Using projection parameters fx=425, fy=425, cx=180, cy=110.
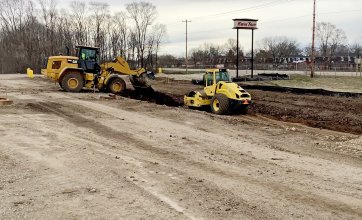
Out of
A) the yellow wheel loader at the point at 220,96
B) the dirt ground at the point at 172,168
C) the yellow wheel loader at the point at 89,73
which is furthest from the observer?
the yellow wheel loader at the point at 89,73

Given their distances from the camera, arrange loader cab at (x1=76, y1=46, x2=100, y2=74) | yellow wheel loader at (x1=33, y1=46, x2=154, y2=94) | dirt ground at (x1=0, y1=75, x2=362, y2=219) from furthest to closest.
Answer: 1. loader cab at (x1=76, y1=46, x2=100, y2=74)
2. yellow wheel loader at (x1=33, y1=46, x2=154, y2=94)
3. dirt ground at (x1=0, y1=75, x2=362, y2=219)

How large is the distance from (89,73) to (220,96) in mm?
11278

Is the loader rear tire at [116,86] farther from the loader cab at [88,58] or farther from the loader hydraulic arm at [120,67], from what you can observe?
the loader cab at [88,58]

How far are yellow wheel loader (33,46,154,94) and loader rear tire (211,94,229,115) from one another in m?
8.30

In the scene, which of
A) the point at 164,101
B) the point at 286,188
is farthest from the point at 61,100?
the point at 286,188

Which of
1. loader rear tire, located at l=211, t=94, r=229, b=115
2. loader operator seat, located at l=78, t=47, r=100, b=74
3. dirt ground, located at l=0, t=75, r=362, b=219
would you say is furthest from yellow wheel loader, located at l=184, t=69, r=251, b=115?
loader operator seat, located at l=78, t=47, r=100, b=74

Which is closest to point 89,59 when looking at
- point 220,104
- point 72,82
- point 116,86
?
point 72,82

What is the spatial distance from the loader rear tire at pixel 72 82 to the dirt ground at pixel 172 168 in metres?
9.82

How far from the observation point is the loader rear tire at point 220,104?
17953 mm

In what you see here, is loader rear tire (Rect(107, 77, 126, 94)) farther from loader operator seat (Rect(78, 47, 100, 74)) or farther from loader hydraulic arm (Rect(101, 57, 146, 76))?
loader operator seat (Rect(78, 47, 100, 74))

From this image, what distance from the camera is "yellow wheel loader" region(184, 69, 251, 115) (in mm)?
17891

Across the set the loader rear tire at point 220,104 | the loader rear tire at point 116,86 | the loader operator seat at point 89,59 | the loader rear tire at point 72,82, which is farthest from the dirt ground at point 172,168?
the loader operator seat at point 89,59

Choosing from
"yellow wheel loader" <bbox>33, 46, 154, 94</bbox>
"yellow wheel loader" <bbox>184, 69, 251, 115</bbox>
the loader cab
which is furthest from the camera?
the loader cab

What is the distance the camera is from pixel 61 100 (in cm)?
2130
